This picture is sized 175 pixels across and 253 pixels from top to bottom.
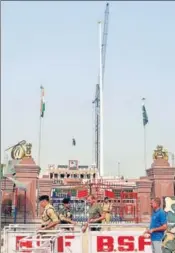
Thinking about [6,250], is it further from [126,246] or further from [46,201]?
[126,246]

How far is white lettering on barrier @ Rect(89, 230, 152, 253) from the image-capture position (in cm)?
910

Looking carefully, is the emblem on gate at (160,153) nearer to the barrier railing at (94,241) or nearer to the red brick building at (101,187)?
the red brick building at (101,187)

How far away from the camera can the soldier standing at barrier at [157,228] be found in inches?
292

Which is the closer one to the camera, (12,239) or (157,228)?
(157,228)

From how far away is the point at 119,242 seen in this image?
359 inches

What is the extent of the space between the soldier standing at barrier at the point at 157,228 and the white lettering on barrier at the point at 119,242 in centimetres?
162

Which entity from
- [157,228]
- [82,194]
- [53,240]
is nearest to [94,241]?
[53,240]

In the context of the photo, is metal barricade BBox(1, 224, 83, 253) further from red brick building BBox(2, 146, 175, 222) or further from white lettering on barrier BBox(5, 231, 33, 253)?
red brick building BBox(2, 146, 175, 222)

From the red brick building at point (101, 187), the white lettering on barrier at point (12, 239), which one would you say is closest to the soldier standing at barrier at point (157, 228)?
the white lettering on barrier at point (12, 239)

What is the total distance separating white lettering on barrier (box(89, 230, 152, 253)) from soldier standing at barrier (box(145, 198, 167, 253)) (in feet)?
5.33

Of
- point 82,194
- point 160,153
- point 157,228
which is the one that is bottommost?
point 157,228

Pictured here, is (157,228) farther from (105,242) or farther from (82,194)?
(82,194)

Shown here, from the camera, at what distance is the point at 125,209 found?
22.4 m

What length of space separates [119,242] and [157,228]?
186cm
